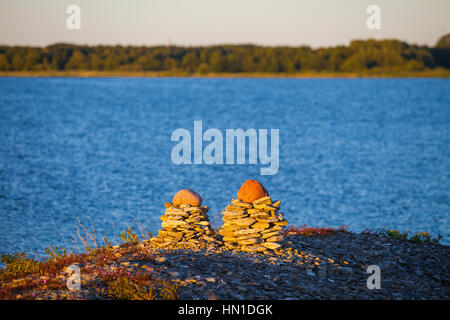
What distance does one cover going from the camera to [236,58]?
620ft

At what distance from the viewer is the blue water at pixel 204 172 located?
80.1ft

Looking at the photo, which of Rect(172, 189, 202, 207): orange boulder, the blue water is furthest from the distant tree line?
Rect(172, 189, 202, 207): orange boulder

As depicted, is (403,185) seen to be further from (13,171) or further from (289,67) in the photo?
(289,67)

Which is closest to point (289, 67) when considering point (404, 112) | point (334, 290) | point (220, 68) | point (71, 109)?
point (220, 68)

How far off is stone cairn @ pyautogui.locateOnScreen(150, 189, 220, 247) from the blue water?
2277 millimetres

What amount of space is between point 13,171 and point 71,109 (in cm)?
5803

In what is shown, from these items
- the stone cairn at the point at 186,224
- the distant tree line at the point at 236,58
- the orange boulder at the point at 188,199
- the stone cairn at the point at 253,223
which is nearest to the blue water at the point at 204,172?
the stone cairn at the point at 186,224

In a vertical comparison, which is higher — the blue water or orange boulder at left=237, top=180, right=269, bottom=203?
orange boulder at left=237, top=180, right=269, bottom=203

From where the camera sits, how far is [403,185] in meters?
33.2

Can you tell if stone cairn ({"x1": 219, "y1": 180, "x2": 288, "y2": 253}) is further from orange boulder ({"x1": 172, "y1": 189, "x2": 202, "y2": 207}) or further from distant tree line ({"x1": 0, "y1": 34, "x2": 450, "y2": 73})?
distant tree line ({"x1": 0, "y1": 34, "x2": 450, "y2": 73})

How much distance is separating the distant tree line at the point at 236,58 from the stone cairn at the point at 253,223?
527ft

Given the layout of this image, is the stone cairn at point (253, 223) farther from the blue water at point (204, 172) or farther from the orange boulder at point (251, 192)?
the blue water at point (204, 172)

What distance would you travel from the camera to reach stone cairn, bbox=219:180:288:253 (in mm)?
11266

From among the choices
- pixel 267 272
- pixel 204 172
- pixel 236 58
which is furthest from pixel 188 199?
pixel 236 58
